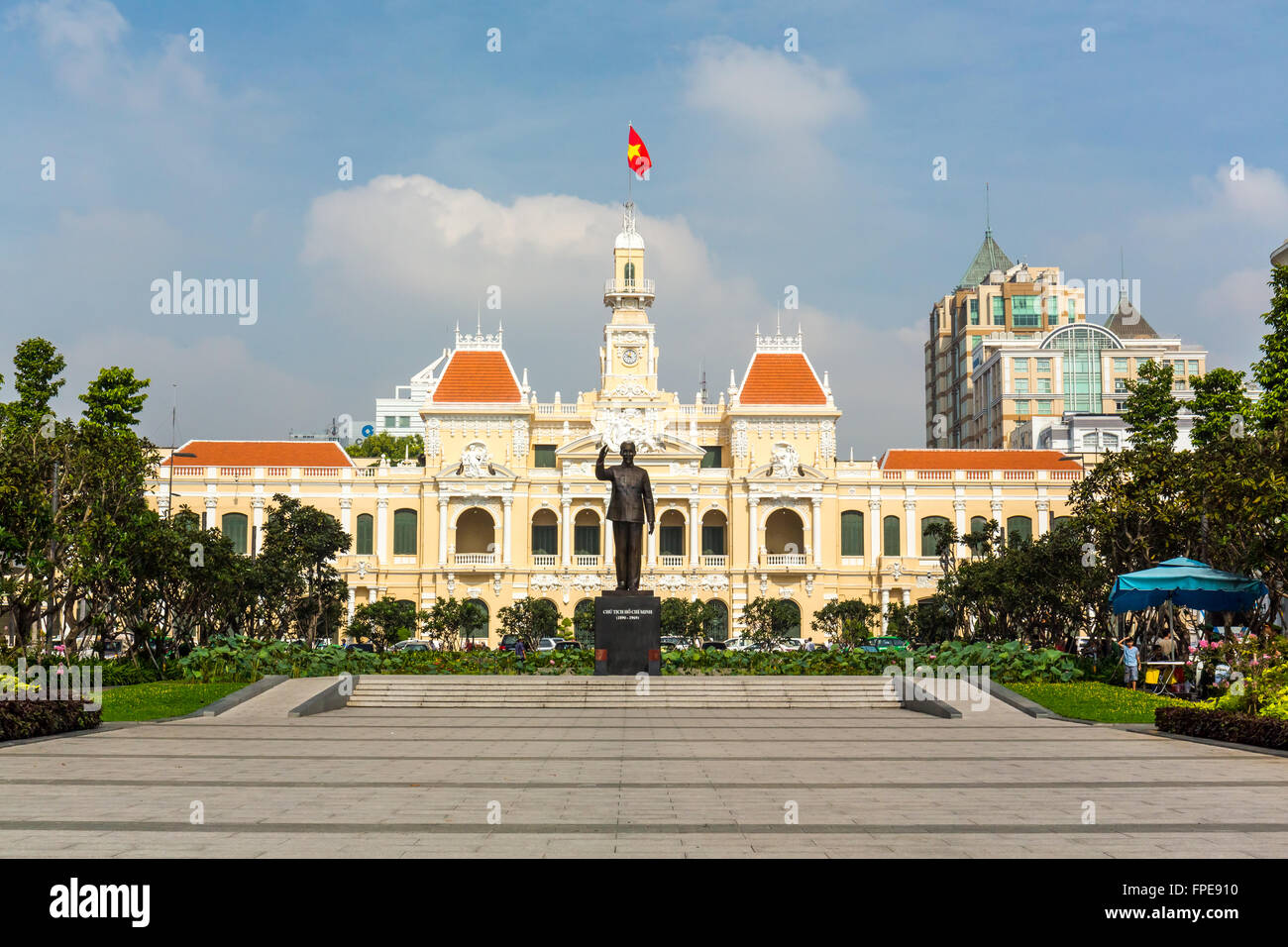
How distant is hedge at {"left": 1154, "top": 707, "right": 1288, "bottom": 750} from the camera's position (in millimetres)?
16172

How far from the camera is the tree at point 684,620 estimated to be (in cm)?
5219

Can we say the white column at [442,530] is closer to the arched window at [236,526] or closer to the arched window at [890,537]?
the arched window at [236,526]

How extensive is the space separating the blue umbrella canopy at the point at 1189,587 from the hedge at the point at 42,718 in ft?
61.8

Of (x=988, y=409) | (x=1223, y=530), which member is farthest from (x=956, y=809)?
(x=988, y=409)

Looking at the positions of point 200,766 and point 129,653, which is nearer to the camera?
point 200,766

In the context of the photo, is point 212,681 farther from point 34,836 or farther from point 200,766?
point 34,836

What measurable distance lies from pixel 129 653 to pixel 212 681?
4532 mm

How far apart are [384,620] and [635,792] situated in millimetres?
38859

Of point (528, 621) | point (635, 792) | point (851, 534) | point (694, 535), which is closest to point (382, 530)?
point (694, 535)

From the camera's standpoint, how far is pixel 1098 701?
23922 millimetres

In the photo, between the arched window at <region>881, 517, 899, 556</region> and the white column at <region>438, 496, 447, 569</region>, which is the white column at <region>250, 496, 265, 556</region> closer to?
the white column at <region>438, 496, 447, 569</region>

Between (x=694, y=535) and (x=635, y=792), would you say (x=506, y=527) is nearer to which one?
(x=694, y=535)

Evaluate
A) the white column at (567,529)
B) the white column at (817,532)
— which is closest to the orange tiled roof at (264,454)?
the white column at (567,529)
